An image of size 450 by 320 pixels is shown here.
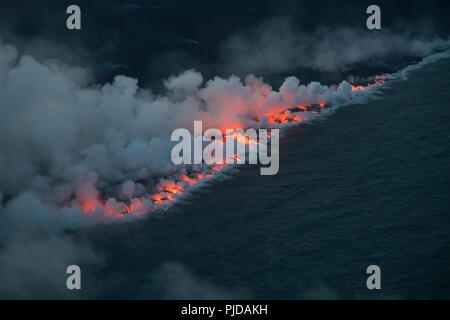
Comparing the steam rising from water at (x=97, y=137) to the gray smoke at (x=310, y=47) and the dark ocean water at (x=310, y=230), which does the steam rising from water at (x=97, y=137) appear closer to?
the dark ocean water at (x=310, y=230)

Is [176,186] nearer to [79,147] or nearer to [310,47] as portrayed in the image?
[79,147]

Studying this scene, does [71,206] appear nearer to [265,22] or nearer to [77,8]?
[77,8]

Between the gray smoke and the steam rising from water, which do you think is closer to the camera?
the steam rising from water

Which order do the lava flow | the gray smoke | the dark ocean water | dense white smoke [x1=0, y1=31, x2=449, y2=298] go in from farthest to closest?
the gray smoke
the lava flow
dense white smoke [x1=0, y1=31, x2=449, y2=298]
the dark ocean water

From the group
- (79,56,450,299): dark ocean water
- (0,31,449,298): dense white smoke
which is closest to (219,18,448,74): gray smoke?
(0,31,449,298): dense white smoke

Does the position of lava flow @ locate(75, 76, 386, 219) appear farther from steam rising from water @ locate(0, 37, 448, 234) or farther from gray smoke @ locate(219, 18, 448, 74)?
gray smoke @ locate(219, 18, 448, 74)

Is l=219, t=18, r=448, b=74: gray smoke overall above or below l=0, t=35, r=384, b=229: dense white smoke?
above

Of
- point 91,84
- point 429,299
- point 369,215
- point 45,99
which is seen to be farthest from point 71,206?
point 429,299

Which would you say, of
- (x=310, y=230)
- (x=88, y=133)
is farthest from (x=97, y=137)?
(x=310, y=230)
